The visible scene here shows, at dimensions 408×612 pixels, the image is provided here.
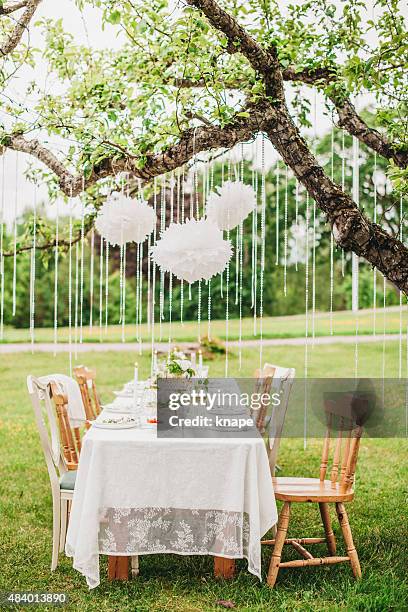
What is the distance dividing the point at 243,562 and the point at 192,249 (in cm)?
178

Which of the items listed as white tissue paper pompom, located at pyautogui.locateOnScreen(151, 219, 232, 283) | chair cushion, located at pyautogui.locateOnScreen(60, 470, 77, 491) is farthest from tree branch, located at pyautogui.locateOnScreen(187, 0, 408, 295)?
chair cushion, located at pyautogui.locateOnScreen(60, 470, 77, 491)

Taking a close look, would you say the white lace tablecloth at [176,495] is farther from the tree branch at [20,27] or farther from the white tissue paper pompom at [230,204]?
the tree branch at [20,27]

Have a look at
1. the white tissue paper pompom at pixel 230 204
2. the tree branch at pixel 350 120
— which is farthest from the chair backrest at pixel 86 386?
the tree branch at pixel 350 120

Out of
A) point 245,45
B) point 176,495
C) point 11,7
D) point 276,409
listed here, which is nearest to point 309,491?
point 276,409

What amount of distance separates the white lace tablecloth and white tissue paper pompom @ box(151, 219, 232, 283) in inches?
44.7

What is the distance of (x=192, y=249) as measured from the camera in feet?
14.6

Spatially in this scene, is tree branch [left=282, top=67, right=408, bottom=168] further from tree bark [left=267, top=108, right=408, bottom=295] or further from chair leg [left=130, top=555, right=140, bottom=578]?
chair leg [left=130, top=555, right=140, bottom=578]

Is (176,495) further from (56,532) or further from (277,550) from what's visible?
(56,532)

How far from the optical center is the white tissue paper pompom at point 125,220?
17.1 feet

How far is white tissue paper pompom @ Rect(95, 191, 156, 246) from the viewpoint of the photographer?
17.1ft

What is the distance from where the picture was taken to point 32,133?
16.6 ft
